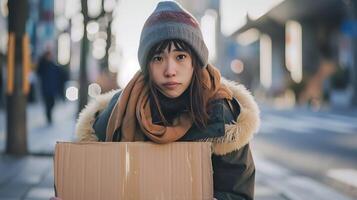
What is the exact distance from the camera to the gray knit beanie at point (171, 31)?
244 cm

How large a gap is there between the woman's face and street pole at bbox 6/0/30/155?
26.1 feet

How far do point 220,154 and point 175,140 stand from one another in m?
0.19

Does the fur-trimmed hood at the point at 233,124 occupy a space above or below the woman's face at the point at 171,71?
below

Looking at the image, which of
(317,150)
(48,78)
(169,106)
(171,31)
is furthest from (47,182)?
(48,78)

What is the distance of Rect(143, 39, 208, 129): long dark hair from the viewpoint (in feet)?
7.97

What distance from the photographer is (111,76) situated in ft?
59.0

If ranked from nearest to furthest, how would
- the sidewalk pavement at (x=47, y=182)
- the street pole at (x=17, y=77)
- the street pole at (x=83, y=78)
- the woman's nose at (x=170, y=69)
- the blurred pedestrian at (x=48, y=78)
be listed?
the woman's nose at (x=170, y=69) < the sidewalk pavement at (x=47, y=182) < the street pole at (x=17, y=77) < the street pole at (x=83, y=78) < the blurred pedestrian at (x=48, y=78)

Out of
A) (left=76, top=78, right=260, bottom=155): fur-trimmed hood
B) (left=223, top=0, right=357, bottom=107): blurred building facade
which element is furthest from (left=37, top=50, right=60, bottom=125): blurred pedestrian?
(left=76, top=78, right=260, bottom=155): fur-trimmed hood

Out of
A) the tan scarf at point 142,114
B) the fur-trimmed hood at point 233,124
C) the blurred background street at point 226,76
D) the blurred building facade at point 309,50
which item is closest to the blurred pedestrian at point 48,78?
the blurred background street at point 226,76

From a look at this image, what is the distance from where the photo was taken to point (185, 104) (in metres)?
2.51

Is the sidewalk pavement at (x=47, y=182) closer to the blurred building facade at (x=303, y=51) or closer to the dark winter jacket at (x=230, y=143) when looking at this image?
the dark winter jacket at (x=230, y=143)

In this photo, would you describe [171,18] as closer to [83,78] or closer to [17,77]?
[17,77]

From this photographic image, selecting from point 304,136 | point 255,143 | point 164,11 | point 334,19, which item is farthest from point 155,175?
point 334,19

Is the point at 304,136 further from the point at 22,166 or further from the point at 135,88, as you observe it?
the point at 135,88
